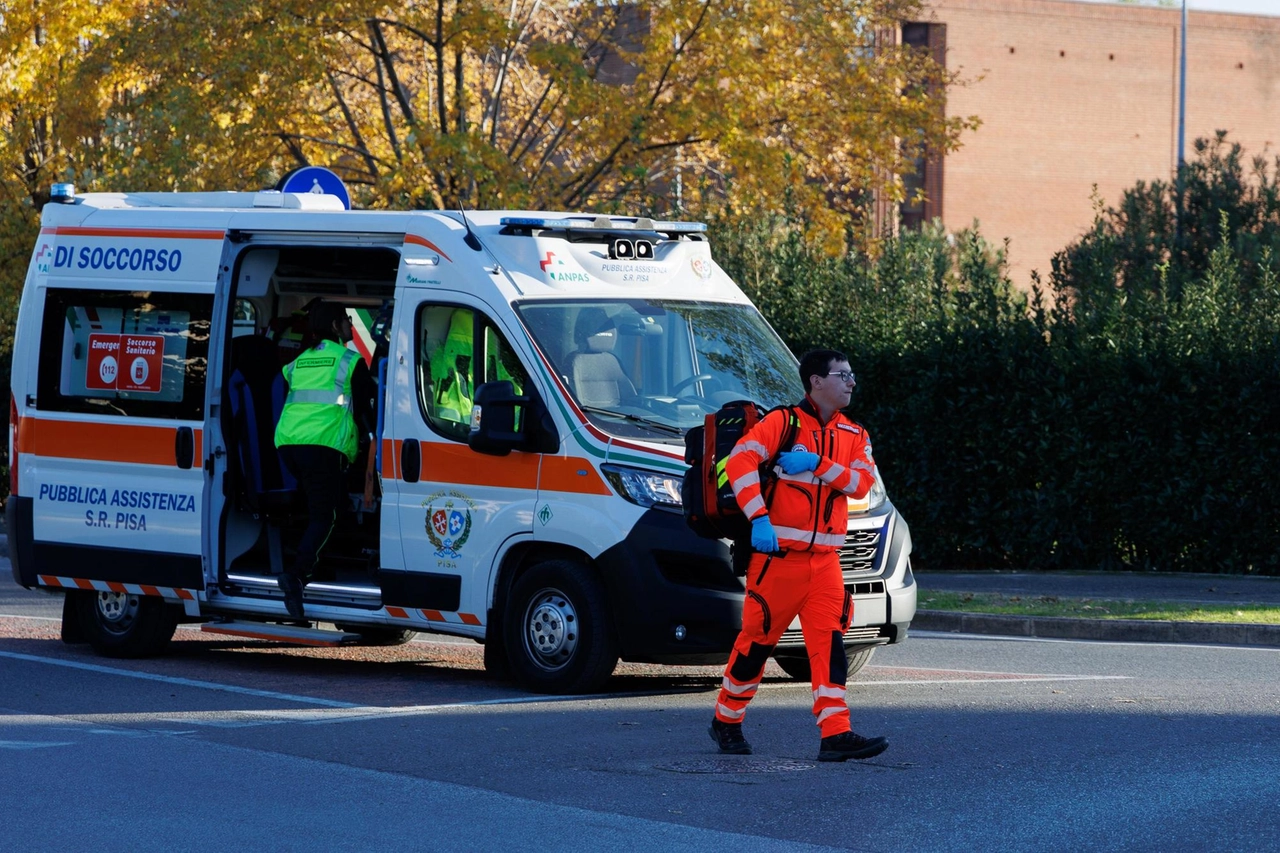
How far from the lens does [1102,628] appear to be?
44.0 feet

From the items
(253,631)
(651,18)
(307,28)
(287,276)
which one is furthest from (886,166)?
(253,631)

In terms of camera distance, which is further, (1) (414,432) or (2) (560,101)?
(2) (560,101)

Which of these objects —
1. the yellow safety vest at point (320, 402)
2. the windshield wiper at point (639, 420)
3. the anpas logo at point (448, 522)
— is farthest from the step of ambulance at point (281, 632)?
the windshield wiper at point (639, 420)

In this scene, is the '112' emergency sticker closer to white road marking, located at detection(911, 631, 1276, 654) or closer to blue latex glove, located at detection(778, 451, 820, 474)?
blue latex glove, located at detection(778, 451, 820, 474)

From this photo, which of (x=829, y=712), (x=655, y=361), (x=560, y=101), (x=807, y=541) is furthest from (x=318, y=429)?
(x=560, y=101)

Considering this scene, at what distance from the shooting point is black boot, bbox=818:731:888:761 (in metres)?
7.56

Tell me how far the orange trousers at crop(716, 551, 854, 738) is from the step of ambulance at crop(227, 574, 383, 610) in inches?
118

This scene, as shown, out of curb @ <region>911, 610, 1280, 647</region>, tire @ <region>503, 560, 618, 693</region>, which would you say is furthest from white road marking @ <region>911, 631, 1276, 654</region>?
tire @ <region>503, 560, 618, 693</region>

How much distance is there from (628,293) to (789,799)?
3.91m

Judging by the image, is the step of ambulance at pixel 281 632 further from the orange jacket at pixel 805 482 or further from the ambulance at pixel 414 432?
the orange jacket at pixel 805 482

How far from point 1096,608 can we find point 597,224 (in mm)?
6022

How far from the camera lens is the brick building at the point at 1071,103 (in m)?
49.7

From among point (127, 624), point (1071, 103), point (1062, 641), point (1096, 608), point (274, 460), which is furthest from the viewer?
point (1071, 103)

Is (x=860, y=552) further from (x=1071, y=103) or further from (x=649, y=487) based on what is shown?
(x=1071, y=103)
